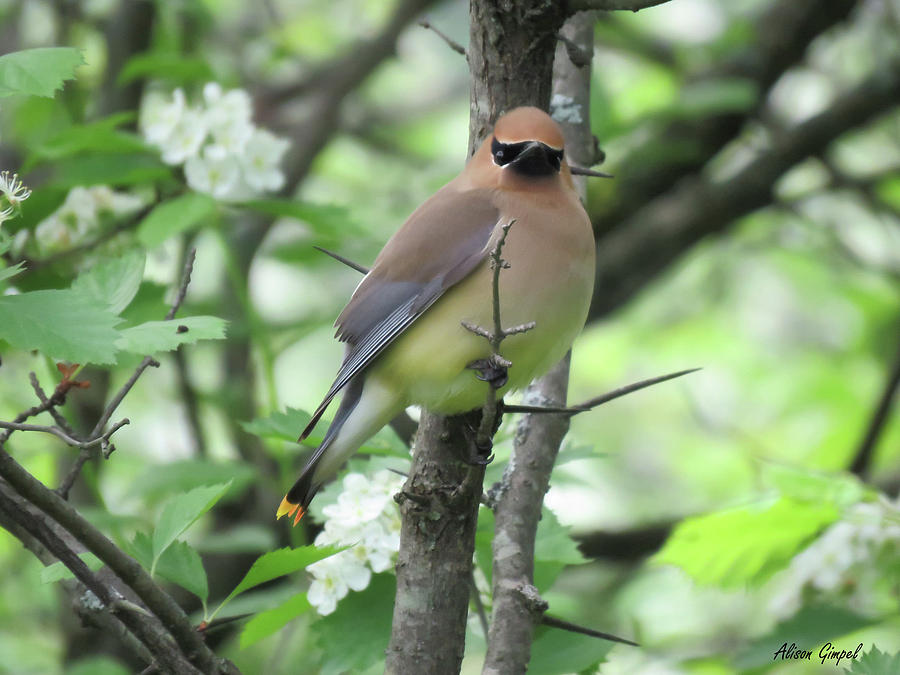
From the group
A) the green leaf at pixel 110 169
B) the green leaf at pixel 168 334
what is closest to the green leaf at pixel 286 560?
the green leaf at pixel 168 334

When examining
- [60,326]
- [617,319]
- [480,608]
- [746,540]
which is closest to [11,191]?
[60,326]

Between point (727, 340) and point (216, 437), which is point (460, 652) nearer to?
point (216, 437)

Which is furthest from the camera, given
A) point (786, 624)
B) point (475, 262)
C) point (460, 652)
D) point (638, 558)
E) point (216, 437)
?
point (216, 437)

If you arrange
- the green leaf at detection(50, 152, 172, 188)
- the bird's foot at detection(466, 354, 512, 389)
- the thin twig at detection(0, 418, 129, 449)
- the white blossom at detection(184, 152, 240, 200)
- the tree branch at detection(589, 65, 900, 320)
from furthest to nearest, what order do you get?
the tree branch at detection(589, 65, 900, 320) → the white blossom at detection(184, 152, 240, 200) → the green leaf at detection(50, 152, 172, 188) → the bird's foot at detection(466, 354, 512, 389) → the thin twig at detection(0, 418, 129, 449)

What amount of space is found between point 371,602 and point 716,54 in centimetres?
426

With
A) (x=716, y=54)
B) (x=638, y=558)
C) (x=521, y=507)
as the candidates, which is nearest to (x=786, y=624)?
(x=521, y=507)

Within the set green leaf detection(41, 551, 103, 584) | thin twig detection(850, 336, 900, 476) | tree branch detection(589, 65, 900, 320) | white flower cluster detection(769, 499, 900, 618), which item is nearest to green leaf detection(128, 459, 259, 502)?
green leaf detection(41, 551, 103, 584)

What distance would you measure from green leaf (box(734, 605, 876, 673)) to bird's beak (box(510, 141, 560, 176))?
1653 millimetres

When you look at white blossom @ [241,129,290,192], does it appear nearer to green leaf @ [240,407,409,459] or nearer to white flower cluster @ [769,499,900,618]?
green leaf @ [240,407,409,459]

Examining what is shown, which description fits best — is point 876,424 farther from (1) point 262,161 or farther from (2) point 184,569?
(2) point 184,569

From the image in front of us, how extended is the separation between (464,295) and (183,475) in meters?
1.47

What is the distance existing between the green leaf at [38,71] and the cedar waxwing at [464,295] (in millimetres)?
959

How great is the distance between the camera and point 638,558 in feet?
17.9

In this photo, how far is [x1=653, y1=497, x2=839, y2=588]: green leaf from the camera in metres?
3.20
